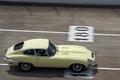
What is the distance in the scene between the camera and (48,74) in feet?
47.2

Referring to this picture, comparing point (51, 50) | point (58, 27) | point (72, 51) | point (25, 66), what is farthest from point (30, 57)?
point (58, 27)

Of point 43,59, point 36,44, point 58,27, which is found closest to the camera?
point 43,59

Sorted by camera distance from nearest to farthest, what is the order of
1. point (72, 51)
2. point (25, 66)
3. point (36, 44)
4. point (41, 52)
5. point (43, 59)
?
point (43, 59) < point (41, 52) < point (25, 66) < point (36, 44) < point (72, 51)

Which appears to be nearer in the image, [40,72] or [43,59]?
[43,59]

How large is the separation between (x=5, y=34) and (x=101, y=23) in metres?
5.88

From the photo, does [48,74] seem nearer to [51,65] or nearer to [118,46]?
[51,65]

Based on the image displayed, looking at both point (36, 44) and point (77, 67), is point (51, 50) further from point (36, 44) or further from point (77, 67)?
point (77, 67)

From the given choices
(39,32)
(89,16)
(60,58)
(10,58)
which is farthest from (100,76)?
(89,16)

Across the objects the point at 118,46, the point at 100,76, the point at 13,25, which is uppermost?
the point at 13,25

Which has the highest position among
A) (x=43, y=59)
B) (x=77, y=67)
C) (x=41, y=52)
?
(x=41, y=52)

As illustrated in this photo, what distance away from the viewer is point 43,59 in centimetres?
1417

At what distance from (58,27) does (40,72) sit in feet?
16.3

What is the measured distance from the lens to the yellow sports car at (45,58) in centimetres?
1416

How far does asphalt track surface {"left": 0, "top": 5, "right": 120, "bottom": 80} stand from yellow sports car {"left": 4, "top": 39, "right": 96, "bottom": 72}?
479 millimetres
